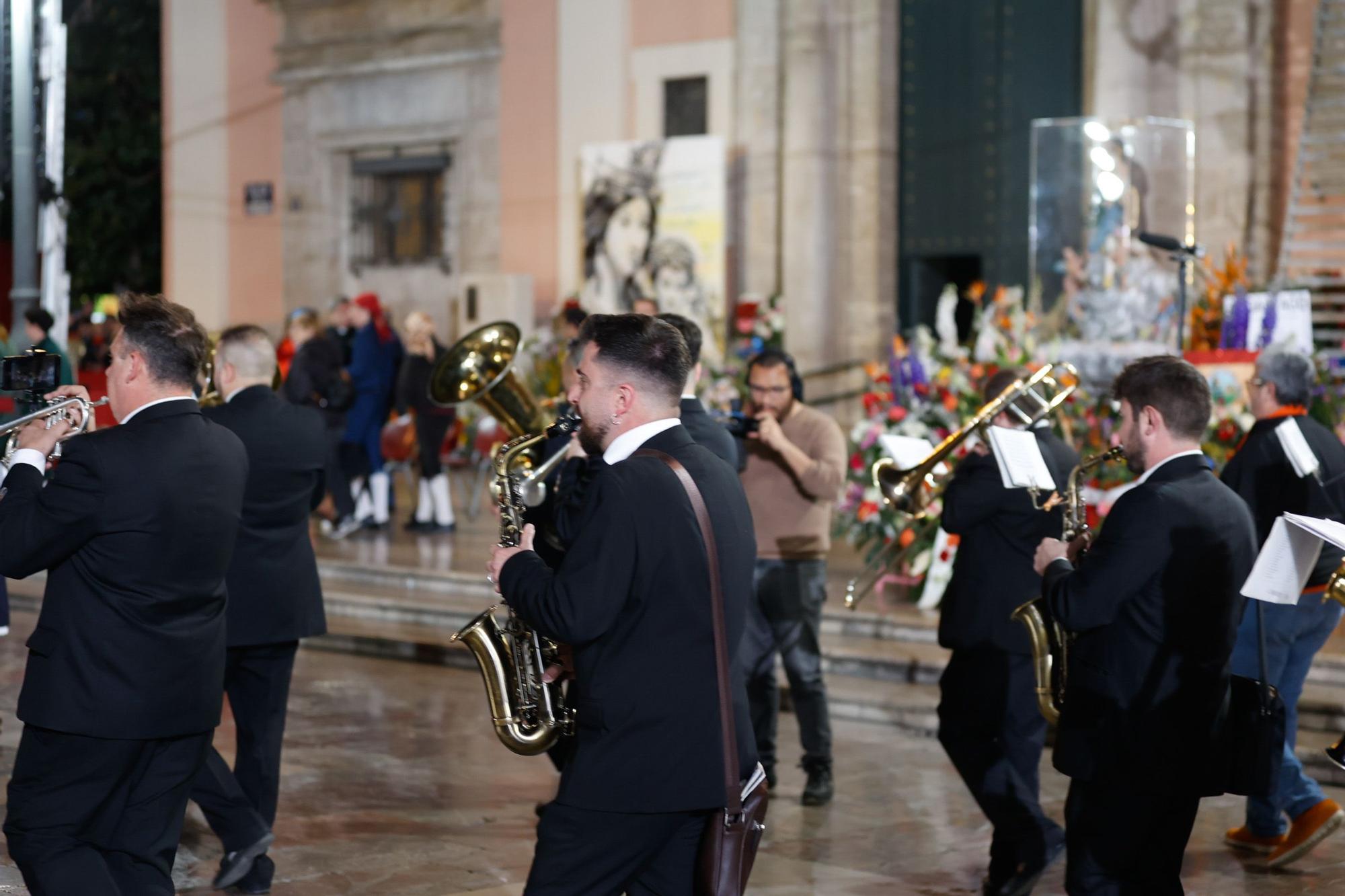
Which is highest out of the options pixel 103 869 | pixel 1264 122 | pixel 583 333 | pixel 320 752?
pixel 1264 122

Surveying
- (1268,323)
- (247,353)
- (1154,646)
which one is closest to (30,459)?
(247,353)

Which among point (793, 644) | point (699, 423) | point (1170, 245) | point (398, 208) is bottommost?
point (793, 644)

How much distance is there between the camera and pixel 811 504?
6621 mm

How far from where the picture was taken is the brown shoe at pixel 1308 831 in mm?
5648

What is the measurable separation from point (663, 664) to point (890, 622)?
18.7 ft

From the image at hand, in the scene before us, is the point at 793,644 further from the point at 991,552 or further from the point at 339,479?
the point at 339,479

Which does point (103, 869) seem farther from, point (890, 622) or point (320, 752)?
point (890, 622)

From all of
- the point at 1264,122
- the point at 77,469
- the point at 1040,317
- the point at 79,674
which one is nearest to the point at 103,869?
the point at 79,674

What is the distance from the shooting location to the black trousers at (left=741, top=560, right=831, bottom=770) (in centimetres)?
654

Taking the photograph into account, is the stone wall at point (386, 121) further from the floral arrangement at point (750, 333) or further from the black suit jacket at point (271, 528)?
the black suit jacket at point (271, 528)

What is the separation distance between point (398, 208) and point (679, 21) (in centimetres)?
416

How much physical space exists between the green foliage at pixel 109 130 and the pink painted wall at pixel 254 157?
14.3 feet

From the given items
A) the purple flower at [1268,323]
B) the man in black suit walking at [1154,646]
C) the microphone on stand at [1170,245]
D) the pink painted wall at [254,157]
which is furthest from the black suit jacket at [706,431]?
the pink painted wall at [254,157]

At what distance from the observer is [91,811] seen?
3.94 meters
